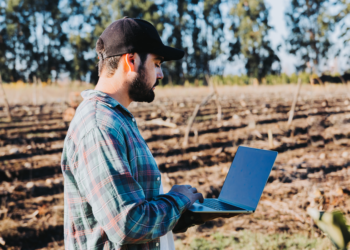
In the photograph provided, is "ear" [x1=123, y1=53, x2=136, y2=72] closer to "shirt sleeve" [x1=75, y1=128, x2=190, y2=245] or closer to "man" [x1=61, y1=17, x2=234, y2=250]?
"man" [x1=61, y1=17, x2=234, y2=250]

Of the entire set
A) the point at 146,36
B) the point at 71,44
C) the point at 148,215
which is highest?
the point at 71,44

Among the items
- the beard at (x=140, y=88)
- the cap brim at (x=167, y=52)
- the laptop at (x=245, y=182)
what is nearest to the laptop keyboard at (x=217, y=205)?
the laptop at (x=245, y=182)

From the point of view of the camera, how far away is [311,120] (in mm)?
6988

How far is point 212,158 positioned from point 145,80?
4.51 meters

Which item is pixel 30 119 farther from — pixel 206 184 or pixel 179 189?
pixel 179 189

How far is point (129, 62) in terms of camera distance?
1154 millimetres

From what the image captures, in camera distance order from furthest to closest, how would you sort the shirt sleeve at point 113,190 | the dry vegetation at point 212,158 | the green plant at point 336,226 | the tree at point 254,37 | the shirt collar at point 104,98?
the tree at point 254,37
the dry vegetation at point 212,158
the shirt collar at point 104,98
the shirt sleeve at point 113,190
the green plant at point 336,226

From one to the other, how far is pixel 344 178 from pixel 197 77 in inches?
865

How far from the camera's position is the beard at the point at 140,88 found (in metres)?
1.18

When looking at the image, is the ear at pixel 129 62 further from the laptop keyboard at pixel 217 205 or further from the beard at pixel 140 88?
the laptop keyboard at pixel 217 205

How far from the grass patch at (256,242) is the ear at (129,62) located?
221cm

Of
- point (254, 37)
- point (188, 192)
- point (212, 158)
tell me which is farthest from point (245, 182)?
point (254, 37)

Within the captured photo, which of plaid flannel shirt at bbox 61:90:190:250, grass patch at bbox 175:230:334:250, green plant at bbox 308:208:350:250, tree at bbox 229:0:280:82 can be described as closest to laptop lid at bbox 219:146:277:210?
plaid flannel shirt at bbox 61:90:190:250

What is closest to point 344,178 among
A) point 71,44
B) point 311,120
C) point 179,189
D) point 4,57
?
point 311,120
